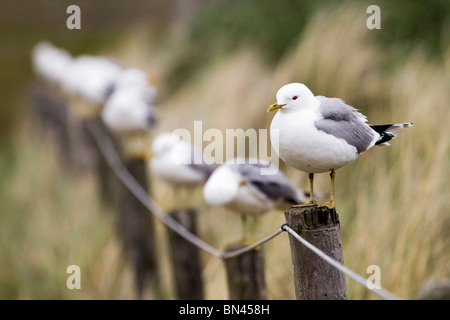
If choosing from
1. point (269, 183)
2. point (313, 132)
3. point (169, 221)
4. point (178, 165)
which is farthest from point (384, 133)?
point (178, 165)

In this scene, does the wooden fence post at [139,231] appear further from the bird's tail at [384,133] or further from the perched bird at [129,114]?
the bird's tail at [384,133]

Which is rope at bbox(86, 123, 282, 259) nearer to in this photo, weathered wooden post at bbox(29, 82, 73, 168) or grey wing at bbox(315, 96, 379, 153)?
grey wing at bbox(315, 96, 379, 153)

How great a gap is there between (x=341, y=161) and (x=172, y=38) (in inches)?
300

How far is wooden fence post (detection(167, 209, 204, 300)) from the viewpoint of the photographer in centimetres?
380

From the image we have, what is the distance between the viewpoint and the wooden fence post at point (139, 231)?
4.61m

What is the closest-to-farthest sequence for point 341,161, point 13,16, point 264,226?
point 341,161
point 264,226
point 13,16

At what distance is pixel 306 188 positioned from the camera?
182 inches

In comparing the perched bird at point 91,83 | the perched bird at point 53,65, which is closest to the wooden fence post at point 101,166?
the perched bird at point 91,83

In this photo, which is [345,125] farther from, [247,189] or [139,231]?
[139,231]

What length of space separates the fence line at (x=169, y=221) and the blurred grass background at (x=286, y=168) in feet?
1.25

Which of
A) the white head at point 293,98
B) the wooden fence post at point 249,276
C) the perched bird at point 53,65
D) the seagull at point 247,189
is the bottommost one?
the wooden fence post at point 249,276

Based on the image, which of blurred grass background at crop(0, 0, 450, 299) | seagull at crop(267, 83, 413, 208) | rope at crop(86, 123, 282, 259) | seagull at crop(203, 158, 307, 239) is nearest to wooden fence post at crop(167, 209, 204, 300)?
A: rope at crop(86, 123, 282, 259)
